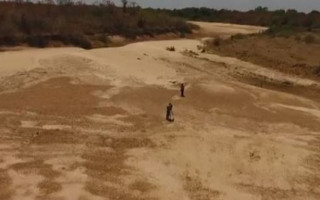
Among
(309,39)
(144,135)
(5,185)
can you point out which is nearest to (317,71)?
(309,39)

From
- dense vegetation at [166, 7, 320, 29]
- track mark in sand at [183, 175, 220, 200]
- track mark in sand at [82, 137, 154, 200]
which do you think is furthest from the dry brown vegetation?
track mark in sand at [183, 175, 220, 200]

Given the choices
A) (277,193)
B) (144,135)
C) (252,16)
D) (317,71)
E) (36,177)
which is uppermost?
(36,177)

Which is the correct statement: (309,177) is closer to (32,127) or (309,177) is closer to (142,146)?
(142,146)

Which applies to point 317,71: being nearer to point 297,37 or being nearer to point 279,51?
point 279,51

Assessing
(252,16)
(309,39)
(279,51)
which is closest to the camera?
(279,51)

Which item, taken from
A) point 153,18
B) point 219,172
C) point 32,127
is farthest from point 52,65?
point 153,18

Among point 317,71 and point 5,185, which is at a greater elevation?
point 5,185

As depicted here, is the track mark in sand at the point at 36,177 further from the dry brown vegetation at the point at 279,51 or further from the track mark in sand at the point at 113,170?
the dry brown vegetation at the point at 279,51
